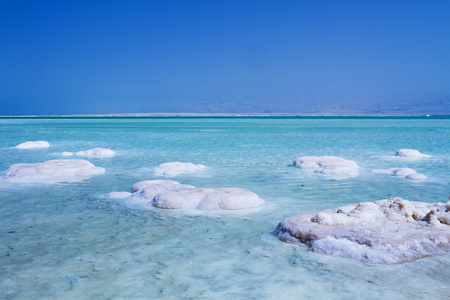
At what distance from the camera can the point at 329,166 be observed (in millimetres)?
11281

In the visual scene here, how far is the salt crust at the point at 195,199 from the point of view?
681 centimetres

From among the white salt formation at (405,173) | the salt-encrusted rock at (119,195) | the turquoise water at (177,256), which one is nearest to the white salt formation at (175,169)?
the turquoise water at (177,256)

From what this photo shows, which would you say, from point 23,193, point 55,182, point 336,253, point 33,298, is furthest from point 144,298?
point 55,182

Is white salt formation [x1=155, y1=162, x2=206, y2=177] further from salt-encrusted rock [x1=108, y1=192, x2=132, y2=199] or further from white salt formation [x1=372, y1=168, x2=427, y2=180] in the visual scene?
white salt formation [x1=372, y1=168, x2=427, y2=180]

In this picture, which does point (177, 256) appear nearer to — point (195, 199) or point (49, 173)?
point (195, 199)

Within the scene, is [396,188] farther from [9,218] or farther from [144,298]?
[9,218]

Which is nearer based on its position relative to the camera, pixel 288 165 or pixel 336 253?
pixel 336 253

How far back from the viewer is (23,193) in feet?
27.2

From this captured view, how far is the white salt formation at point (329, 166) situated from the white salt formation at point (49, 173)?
20.3ft

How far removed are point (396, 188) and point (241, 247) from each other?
553 centimetres

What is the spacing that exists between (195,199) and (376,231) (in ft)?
10.5

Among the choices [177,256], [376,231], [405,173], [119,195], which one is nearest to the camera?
[177,256]

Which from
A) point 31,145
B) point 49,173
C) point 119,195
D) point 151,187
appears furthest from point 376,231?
point 31,145

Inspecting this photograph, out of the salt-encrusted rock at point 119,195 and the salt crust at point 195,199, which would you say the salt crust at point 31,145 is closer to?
the salt-encrusted rock at point 119,195
